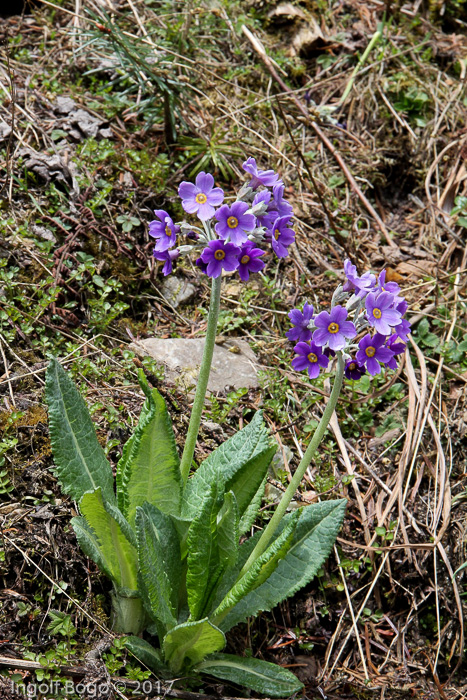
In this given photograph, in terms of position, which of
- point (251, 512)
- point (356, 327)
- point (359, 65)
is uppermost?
point (359, 65)

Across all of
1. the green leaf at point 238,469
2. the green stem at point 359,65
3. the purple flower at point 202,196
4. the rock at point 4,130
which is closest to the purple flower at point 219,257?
the purple flower at point 202,196

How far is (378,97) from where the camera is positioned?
466 cm

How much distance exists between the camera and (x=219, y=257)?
2.07 m

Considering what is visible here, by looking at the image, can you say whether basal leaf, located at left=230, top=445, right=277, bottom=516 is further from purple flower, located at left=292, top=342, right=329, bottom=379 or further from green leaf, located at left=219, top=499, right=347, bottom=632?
purple flower, located at left=292, top=342, right=329, bottom=379

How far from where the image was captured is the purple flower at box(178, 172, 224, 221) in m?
2.05

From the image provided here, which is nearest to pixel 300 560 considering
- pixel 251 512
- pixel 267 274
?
pixel 251 512

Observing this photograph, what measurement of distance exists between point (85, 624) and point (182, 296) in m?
1.90

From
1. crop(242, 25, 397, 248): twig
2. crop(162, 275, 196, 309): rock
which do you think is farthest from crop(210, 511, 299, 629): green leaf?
crop(242, 25, 397, 248): twig

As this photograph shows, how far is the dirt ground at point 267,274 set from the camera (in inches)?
105

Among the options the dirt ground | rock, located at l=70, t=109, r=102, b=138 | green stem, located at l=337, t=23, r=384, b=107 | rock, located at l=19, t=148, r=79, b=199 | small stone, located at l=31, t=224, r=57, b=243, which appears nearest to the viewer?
the dirt ground

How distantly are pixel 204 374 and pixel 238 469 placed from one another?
403 millimetres

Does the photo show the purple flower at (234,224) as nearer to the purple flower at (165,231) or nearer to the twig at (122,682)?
the purple flower at (165,231)

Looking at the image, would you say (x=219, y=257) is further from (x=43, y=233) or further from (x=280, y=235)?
(x=43, y=233)

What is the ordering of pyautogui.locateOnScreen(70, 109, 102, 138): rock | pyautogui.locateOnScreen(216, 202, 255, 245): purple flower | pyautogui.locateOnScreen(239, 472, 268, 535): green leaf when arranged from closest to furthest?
pyautogui.locateOnScreen(216, 202, 255, 245): purple flower < pyautogui.locateOnScreen(239, 472, 268, 535): green leaf < pyautogui.locateOnScreen(70, 109, 102, 138): rock
